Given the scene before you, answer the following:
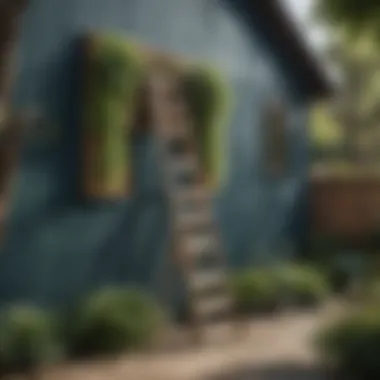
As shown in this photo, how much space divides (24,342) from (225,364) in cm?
171

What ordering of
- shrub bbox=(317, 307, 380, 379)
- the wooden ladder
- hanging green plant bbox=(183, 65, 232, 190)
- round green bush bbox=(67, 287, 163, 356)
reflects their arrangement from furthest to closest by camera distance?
1. hanging green plant bbox=(183, 65, 232, 190)
2. the wooden ladder
3. round green bush bbox=(67, 287, 163, 356)
4. shrub bbox=(317, 307, 380, 379)

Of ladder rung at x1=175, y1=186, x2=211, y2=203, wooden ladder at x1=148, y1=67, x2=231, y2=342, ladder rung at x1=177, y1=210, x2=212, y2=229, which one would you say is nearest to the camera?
wooden ladder at x1=148, y1=67, x2=231, y2=342

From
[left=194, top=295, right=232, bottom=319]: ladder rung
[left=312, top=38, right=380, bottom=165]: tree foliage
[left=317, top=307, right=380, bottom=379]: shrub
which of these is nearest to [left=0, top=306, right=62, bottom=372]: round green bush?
[left=194, top=295, right=232, bottom=319]: ladder rung

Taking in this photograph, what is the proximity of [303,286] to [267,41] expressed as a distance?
3777mm

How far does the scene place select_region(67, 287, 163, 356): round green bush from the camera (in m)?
7.91

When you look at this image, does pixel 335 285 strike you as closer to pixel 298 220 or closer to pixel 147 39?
pixel 298 220

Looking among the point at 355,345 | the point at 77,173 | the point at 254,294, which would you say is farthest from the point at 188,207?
the point at 355,345

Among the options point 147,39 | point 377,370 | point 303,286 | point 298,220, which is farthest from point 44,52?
point 298,220

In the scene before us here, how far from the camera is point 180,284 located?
10.1 m

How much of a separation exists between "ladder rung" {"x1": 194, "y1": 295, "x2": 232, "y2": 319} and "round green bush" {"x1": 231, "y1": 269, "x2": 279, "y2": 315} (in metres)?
0.97

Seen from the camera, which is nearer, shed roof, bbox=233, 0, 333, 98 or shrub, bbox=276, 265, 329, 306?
shrub, bbox=276, 265, 329, 306

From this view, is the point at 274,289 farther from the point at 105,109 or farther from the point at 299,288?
the point at 105,109

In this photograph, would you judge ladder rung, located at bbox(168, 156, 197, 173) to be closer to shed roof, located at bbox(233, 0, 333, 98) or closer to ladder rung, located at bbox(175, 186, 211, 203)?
ladder rung, located at bbox(175, 186, 211, 203)

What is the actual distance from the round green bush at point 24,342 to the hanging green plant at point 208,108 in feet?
10.8
